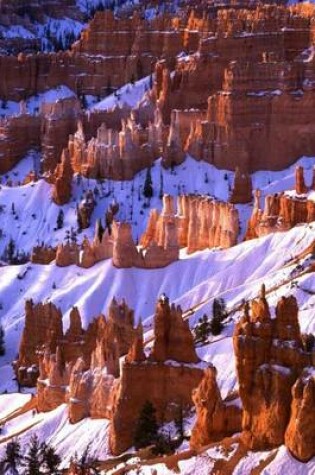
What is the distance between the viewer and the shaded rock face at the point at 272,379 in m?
38.1

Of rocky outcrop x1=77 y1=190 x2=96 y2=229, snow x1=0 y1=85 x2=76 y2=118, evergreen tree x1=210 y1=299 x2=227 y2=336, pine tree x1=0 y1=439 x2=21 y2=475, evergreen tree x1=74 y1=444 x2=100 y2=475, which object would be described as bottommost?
pine tree x1=0 y1=439 x2=21 y2=475

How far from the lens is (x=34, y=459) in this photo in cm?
4662

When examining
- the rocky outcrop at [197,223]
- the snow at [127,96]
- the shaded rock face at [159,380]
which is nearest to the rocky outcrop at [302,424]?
the shaded rock face at [159,380]

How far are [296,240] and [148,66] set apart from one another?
56.8 m

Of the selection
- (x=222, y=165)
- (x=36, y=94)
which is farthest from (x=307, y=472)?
(x=36, y=94)

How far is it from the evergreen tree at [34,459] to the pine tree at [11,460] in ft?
1.15

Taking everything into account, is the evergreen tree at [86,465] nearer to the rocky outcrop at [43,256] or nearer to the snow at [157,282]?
the snow at [157,282]

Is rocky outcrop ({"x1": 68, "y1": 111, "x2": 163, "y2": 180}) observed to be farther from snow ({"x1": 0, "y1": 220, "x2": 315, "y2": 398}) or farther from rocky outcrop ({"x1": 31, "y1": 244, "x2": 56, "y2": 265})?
snow ({"x1": 0, "y1": 220, "x2": 315, "y2": 398})

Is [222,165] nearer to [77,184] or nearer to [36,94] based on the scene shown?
[77,184]

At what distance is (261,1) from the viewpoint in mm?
139250

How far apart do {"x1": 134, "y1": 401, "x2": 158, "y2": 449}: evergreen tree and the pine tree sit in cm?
429

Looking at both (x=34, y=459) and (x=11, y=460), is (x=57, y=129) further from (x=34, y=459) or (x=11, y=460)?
(x=34, y=459)

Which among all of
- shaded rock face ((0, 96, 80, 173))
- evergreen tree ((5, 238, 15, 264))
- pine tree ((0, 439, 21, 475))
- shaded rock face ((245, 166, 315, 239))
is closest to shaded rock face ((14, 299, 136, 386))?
pine tree ((0, 439, 21, 475))

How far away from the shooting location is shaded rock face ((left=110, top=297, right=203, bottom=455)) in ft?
159
